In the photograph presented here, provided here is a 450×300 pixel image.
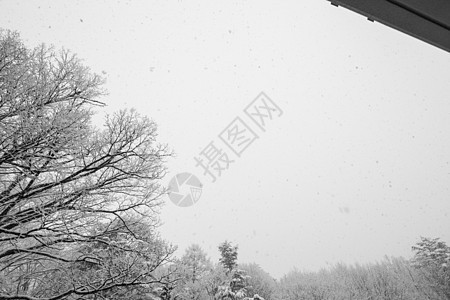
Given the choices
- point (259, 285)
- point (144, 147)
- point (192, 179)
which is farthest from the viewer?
point (259, 285)

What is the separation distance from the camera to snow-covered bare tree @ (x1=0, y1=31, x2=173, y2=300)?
13.3ft

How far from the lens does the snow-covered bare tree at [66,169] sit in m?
4.05

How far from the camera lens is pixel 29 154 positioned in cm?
395

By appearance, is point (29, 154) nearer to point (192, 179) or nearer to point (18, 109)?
point (18, 109)

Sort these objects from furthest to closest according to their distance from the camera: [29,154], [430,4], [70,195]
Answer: [70,195], [29,154], [430,4]

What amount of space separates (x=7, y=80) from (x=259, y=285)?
32603 millimetres

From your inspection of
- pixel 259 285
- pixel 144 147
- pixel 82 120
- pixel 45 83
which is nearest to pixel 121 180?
pixel 144 147

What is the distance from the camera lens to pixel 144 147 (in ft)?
18.8

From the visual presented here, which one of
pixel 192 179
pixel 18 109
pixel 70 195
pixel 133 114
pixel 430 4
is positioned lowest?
pixel 430 4

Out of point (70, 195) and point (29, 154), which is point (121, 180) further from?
point (29, 154)

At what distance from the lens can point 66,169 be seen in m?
4.63

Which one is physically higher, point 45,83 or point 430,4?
point 45,83

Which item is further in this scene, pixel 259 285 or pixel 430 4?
pixel 259 285

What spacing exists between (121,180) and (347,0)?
5.57 m
